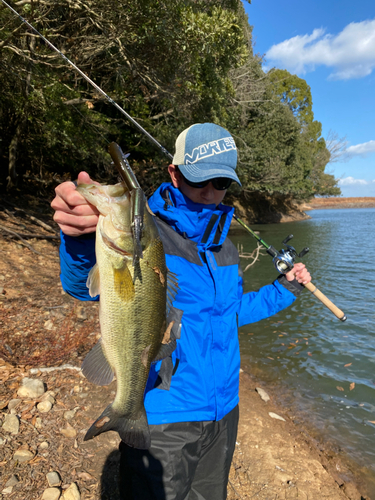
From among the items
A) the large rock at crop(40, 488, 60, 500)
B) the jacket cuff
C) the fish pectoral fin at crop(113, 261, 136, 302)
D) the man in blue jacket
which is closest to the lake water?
the jacket cuff

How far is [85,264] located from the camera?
1810 mm

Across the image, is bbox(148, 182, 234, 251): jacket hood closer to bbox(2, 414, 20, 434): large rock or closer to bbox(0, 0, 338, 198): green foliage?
bbox(2, 414, 20, 434): large rock

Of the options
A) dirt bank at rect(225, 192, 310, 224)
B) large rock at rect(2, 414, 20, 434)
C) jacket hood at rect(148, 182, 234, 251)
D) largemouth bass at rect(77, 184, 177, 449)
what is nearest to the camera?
largemouth bass at rect(77, 184, 177, 449)

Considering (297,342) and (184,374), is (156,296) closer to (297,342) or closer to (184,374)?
(184,374)

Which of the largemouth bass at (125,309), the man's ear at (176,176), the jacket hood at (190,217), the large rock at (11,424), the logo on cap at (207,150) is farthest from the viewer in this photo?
the large rock at (11,424)

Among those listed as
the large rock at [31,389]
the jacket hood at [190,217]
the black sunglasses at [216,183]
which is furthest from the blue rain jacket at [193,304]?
the large rock at [31,389]

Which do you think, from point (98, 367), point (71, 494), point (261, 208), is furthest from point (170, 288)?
point (261, 208)

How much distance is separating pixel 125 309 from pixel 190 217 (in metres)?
0.98

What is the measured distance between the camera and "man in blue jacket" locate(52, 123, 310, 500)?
6.21ft

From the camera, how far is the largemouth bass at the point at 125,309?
1.51 meters

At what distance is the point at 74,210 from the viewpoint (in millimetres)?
1553

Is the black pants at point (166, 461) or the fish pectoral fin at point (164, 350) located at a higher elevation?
the fish pectoral fin at point (164, 350)

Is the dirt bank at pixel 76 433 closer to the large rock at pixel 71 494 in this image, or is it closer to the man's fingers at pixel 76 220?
the large rock at pixel 71 494

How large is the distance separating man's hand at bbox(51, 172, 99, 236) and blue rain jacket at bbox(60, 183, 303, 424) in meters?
0.14
